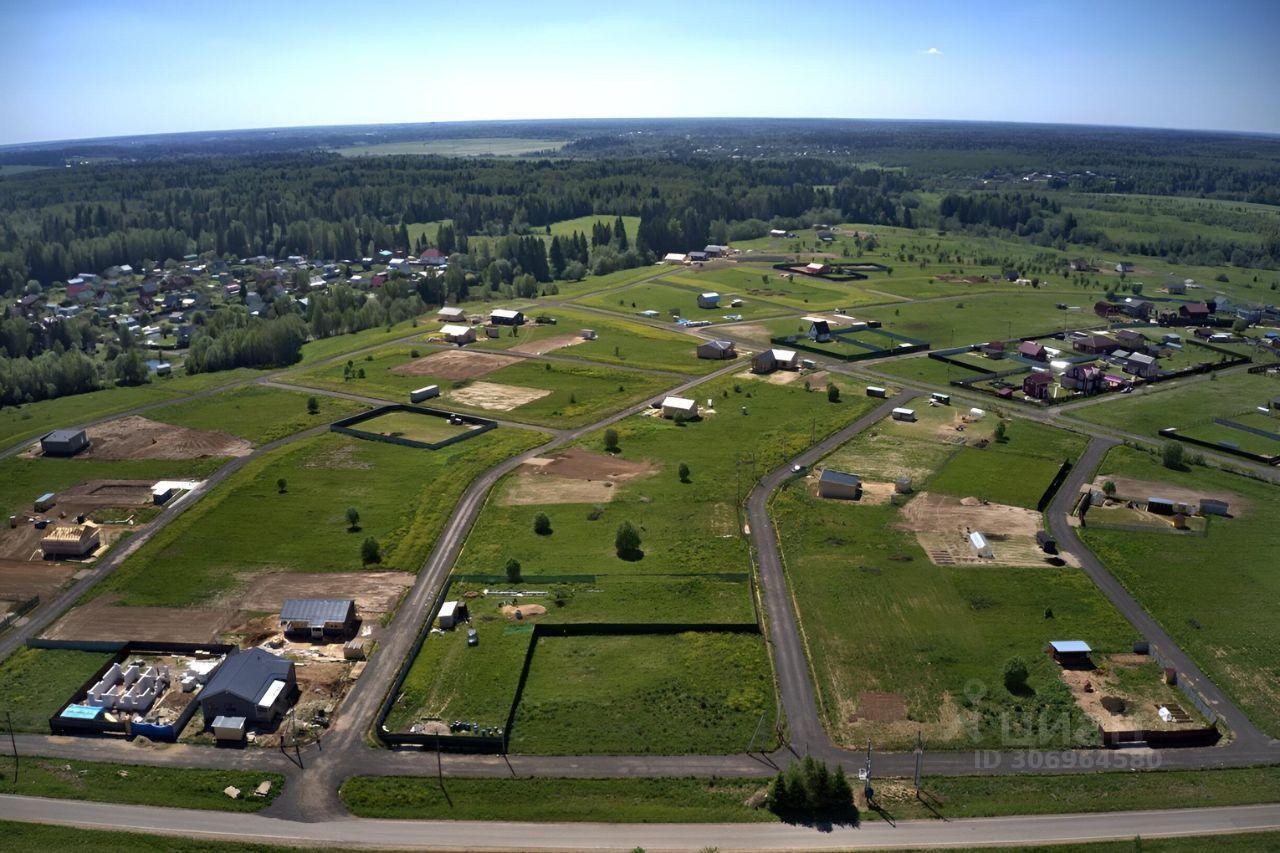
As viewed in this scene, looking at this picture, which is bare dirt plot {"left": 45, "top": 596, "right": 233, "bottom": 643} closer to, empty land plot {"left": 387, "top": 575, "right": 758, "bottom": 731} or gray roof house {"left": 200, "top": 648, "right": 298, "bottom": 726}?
gray roof house {"left": 200, "top": 648, "right": 298, "bottom": 726}

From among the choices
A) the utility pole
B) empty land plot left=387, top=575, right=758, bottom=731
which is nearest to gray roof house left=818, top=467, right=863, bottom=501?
empty land plot left=387, top=575, right=758, bottom=731

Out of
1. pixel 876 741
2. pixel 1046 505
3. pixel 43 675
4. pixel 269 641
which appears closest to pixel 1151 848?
pixel 876 741

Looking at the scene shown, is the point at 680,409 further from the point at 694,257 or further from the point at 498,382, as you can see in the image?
the point at 694,257

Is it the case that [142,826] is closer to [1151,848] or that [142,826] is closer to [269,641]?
[269,641]

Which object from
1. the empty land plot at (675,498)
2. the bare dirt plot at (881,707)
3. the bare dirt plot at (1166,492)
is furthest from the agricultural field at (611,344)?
the bare dirt plot at (881,707)

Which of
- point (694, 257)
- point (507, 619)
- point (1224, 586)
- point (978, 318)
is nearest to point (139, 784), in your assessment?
point (507, 619)

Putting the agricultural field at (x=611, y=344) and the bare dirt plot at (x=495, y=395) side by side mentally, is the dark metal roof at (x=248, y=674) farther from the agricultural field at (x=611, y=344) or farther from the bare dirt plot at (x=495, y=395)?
the agricultural field at (x=611, y=344)
